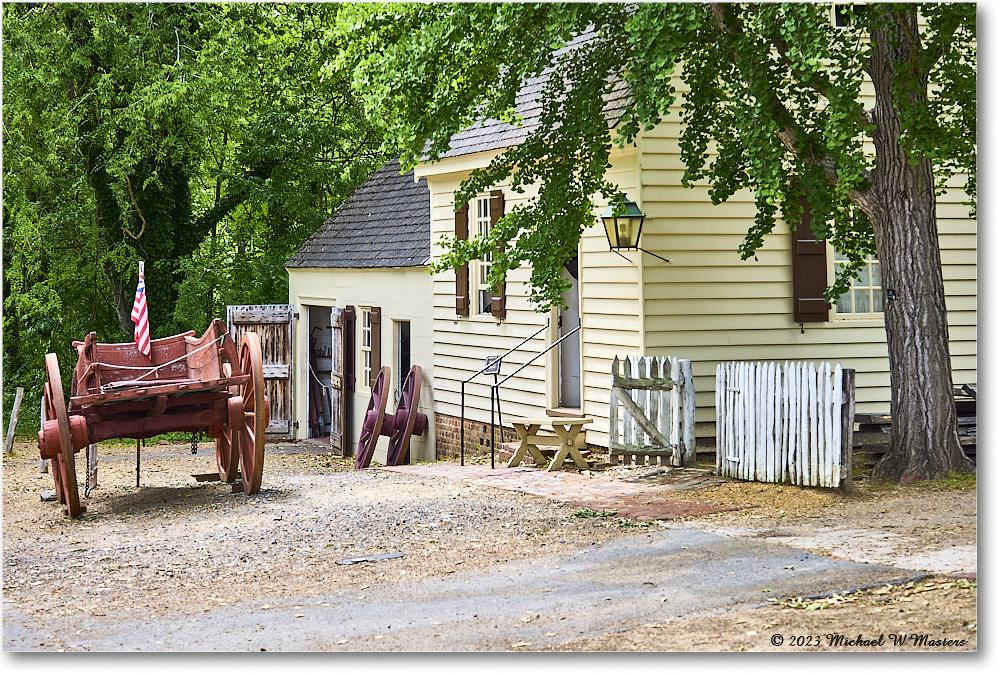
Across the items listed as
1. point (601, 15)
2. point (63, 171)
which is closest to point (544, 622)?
point (601, 15)

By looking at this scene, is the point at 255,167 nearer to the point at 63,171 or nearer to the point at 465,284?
the point at 63,171

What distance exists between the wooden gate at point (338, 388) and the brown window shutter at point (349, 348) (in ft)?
0.13

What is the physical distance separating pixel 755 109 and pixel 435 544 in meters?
3.98

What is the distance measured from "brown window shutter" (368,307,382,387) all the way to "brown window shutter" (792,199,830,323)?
6.91 meters

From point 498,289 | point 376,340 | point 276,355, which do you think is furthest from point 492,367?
point 276,355

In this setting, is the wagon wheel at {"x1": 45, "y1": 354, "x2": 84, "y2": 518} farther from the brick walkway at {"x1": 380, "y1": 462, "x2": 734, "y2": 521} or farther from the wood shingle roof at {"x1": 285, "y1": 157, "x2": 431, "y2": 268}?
the wood shingle roof at {"x1": 285, "y1": 157, "x2": 431, "y2": 268}

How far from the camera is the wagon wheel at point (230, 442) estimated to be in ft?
31.4

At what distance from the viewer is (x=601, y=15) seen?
9.58 metres

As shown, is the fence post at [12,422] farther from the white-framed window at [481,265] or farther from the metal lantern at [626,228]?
the metal lantern at [626,228]

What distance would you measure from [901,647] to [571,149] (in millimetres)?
5602

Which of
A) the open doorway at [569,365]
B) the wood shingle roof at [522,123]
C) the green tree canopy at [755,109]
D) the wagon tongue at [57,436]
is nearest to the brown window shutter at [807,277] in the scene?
the green tree canopy at [755,109]

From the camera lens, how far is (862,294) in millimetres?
11484

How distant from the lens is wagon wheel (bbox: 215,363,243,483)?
9.57m

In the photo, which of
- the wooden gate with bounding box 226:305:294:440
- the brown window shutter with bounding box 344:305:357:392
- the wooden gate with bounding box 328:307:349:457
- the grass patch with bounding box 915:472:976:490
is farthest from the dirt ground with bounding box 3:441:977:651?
the wooden gate with bounding box 226:305:294:440
